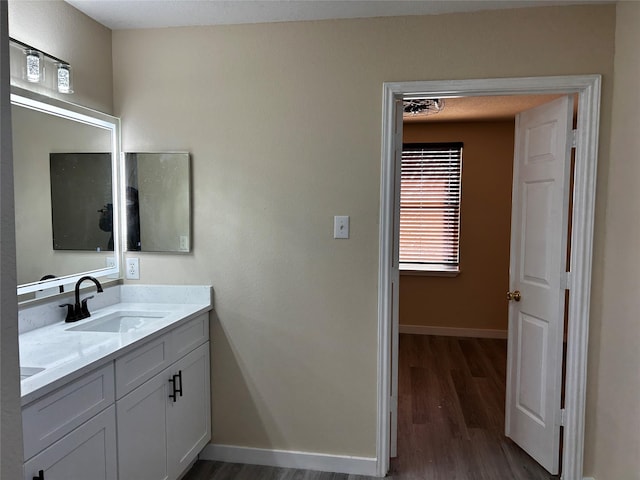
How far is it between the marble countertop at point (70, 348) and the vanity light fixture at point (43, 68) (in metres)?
1.10

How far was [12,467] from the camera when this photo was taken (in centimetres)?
65

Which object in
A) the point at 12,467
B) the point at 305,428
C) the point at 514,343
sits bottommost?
the point at 305,428

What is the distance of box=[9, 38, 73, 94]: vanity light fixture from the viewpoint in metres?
1.97

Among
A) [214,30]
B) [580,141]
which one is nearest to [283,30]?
[214,30]

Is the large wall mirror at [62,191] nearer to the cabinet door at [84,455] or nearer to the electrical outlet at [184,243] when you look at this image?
the electrical outlet at [184,243]

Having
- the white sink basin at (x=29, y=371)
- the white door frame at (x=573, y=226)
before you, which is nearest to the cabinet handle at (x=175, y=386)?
the white sink basin at (x=29, y=371)

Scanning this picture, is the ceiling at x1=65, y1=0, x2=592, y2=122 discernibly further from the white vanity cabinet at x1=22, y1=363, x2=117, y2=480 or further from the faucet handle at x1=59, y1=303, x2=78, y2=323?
Answer: the white vanity cabinet at x1=22, y1=363, x2=117, y2=480

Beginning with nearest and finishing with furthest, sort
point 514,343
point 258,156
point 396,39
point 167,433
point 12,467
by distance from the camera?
1. point 12,467
2. point 167,433
3. point 396,39
4. point 258,156
5. point 514,343

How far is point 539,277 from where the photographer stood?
256 centimetres

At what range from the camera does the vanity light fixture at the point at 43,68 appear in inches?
77.7

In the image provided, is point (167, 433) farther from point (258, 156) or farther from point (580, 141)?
point (580, 141)

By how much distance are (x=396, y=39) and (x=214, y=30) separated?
38.6 inches

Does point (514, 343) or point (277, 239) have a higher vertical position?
point (277, 239)

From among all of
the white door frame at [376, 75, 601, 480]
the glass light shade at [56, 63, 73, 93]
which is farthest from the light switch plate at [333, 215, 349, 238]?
the glass light shade at [56, 63, 73, 93]
